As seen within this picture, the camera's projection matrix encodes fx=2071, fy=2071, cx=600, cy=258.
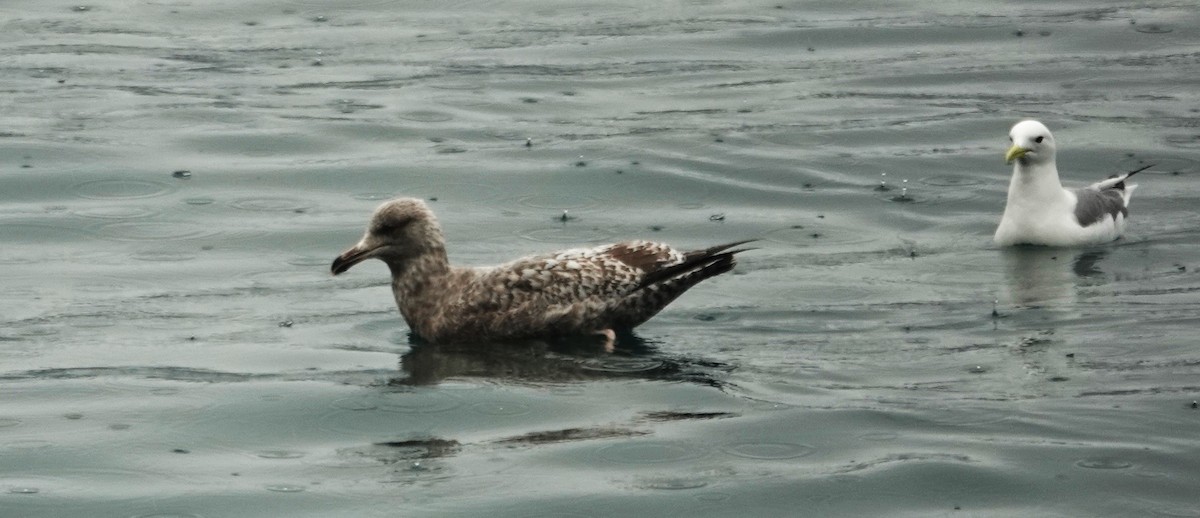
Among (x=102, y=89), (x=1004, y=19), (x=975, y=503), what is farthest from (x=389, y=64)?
(x=975, y=503)

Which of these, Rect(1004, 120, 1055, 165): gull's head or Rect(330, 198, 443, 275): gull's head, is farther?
Rect(1004, 120, 1055, 165): gull's head

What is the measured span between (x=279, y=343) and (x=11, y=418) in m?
2.07

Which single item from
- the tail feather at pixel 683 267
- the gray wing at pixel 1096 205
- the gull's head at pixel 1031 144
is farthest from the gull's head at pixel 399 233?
the gray wing at pixel 1096 205

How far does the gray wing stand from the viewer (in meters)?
15.4

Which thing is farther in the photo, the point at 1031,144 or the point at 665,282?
the point at 1031,144

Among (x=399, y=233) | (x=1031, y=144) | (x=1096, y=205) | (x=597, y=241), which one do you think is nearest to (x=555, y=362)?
(x=399, y=233)

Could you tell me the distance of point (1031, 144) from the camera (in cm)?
1551

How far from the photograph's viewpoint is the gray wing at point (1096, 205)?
50.6ft

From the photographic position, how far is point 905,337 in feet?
40.8

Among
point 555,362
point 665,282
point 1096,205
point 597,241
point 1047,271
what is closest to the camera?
point 555,362

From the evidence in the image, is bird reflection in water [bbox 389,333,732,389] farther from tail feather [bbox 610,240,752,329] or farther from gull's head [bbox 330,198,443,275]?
gull's head [bbox 330,198,443,275]

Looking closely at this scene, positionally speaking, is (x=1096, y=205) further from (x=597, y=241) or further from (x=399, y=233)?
(x=399, y=233)

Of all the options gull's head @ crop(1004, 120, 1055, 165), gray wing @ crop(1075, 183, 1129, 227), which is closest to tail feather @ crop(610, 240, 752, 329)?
gull's head @ crop(1004, 120, 1055, 165)

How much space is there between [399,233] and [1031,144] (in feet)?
17.4
